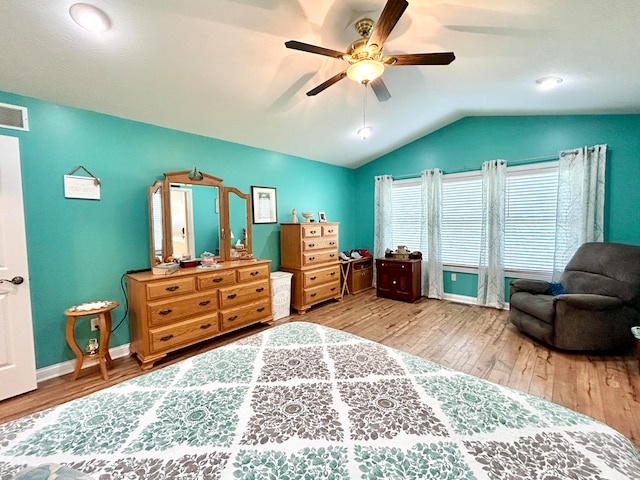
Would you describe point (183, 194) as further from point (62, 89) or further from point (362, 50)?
point (362, 50)

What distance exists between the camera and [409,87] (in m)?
3.05

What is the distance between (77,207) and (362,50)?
2814mm

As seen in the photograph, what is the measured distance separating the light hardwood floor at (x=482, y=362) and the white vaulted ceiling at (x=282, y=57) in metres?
2.47

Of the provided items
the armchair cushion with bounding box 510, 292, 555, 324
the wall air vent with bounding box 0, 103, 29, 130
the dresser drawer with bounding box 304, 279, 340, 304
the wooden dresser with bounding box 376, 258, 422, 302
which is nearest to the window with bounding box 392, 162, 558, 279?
the wooden dresser with bounding box 376, 258, 422, 302

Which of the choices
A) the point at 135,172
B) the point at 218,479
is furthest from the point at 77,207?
the point at 218,479

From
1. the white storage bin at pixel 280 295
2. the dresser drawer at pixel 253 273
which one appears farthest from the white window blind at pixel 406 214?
the dresser drawer at pixel 253 273

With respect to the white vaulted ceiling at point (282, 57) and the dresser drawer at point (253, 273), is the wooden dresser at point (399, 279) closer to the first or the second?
the dresser drawer at point (253, 273)

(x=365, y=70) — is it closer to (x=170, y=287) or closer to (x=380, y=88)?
(x=380, y=88)

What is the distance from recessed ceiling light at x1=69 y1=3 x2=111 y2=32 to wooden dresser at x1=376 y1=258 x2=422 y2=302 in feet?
14.0

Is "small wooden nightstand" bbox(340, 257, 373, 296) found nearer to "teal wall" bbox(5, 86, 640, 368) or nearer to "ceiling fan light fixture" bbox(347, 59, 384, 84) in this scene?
"teal wall" bbox(5, 86, 640, 368)

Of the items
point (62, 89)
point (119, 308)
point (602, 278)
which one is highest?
point (62, 89)

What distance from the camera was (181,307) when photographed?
8.80ft

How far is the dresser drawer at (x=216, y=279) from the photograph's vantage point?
2846mm

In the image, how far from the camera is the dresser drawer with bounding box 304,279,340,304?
159 inches
